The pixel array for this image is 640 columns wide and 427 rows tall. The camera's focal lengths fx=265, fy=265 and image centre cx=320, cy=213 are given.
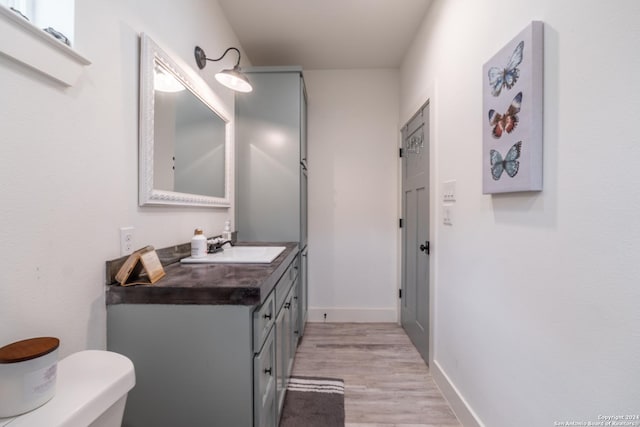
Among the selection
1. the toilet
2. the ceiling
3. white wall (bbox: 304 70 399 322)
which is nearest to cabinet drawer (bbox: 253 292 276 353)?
the toilet

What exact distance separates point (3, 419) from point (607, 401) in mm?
1448

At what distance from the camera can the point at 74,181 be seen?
0.85m

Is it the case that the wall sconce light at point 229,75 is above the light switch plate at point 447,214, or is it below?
above

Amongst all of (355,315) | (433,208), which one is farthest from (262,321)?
(355,315)

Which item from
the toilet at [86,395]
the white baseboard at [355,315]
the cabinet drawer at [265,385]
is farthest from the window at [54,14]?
the white baseboard at [355,315]

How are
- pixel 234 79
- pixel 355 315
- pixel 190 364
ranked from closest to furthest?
1. pixel 190 364
2. pixel 234 79
3. pixel 355 315

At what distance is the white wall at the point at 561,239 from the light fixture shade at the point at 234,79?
A: 1307mm

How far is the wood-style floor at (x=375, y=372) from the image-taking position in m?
1.56

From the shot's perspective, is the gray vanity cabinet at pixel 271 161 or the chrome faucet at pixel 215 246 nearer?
the chrome faucet at pixel 215 246

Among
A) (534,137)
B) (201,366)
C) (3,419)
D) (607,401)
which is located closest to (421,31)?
(534,137)

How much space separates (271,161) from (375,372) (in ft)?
6.10

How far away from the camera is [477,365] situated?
1.34 meters

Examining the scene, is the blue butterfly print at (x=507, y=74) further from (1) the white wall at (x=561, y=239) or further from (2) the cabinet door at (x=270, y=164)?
(2) the cabinet door at (x=270, y=164)

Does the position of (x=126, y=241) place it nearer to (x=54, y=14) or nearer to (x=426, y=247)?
(x=54, y=14)
